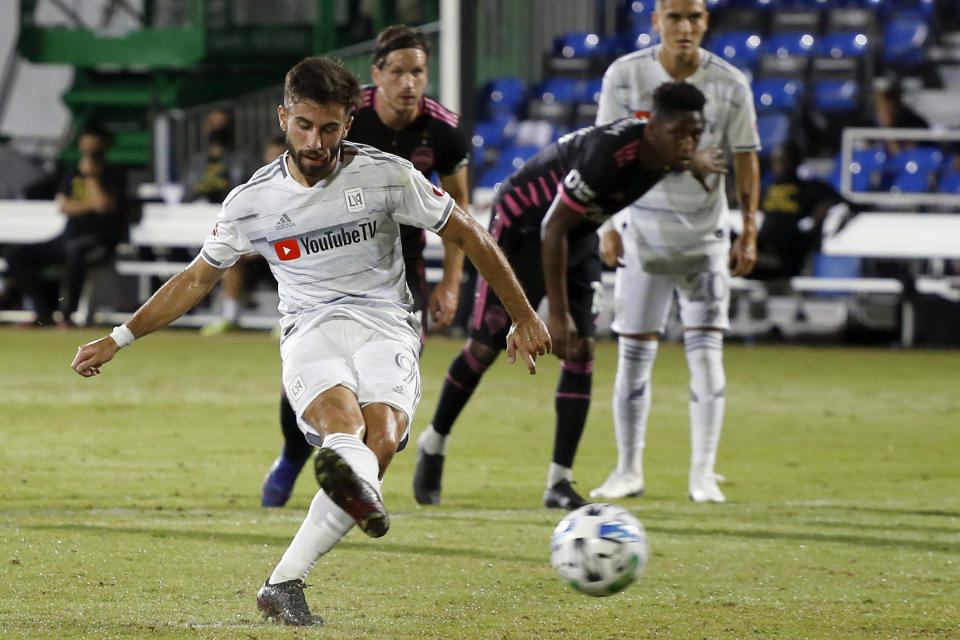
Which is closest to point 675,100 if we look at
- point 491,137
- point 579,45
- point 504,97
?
point 491,137

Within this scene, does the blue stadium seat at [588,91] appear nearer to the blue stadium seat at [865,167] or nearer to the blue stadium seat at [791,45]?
the blue stadium seat at [791,45]

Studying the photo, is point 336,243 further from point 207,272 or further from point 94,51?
point 94,51

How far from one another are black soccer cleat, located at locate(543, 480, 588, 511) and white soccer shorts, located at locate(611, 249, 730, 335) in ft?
2.63

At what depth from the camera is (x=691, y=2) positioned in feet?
21.0

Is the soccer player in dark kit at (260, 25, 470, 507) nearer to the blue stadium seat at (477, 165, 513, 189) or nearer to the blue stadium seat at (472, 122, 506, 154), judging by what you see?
the blue stadium seat at (477, 165, 513, 189)

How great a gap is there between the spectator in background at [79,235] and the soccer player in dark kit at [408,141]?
8.88 meters

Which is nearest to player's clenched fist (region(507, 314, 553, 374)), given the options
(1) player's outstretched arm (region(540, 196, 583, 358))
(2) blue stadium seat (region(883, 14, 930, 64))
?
(1) player's outstretched arm (region(540, 196, 583, 358))

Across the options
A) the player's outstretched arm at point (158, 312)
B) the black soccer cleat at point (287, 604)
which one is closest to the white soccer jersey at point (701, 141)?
the player's outstretched arm at point (158, 312)

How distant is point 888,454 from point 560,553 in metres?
4.12

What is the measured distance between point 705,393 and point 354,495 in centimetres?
308

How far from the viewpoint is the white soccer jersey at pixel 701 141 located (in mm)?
6508

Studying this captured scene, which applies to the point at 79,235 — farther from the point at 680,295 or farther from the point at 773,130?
the point at 680,295

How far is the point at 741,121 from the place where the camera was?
6.54 metres

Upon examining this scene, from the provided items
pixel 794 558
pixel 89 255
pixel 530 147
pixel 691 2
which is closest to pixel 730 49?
pixel 530 147
